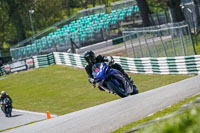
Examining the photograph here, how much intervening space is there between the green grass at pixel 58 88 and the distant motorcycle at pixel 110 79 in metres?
4.64

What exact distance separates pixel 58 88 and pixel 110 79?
499 inches

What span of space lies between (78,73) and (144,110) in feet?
69.1

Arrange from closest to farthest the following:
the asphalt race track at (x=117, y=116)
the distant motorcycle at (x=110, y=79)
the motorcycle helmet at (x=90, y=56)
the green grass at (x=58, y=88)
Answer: the asphalt race track at (x=117, y=116) < the distant motorcycle at (x=110, y=79) < the motorcycle helmet at (x=90, y=56) < the green grass at (x=58, y=88)

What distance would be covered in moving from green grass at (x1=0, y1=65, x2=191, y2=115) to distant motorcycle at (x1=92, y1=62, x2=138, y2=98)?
15.2 feet

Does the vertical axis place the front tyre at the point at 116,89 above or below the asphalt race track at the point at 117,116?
below

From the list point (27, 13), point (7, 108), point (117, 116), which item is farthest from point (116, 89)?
point (27, 13)

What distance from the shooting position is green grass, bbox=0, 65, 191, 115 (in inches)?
792

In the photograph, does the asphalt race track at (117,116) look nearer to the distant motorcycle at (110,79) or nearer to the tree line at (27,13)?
the distant motorcycle at (110,79)

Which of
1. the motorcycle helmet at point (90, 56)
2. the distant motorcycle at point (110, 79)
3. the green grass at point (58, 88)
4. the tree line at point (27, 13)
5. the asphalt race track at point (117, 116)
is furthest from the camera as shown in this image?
the tree line at point (27, 13)

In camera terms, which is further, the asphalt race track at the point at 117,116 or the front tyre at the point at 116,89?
the front tyre at the point at 116,89

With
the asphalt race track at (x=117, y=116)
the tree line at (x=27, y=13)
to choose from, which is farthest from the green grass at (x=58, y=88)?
the tree line at (x=27, y=13)

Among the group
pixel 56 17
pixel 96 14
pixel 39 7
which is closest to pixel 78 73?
pixel 96 14

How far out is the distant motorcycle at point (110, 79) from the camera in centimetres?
1373

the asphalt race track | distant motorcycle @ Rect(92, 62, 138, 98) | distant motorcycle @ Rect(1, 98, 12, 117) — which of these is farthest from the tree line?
the asphalt race track
